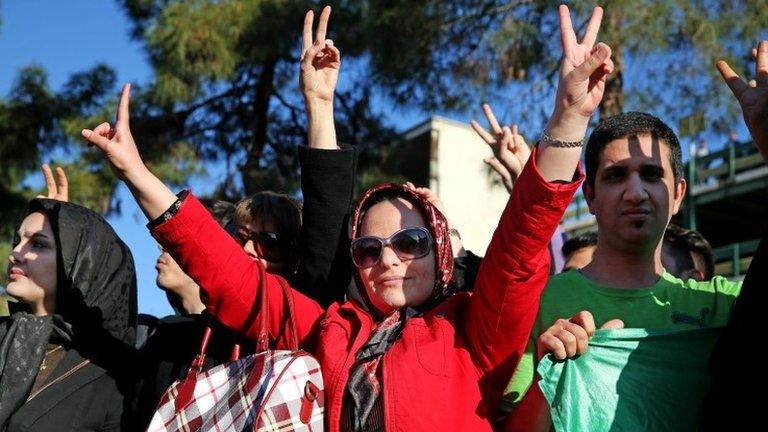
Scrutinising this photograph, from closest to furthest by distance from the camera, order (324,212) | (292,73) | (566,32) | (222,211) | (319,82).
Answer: (566,32), (324,212), (319,82), (222,211), (292,73)

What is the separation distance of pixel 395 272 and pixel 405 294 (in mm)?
60

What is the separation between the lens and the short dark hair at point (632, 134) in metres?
2.72

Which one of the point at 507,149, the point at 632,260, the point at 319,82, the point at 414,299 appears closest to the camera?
the point at 414,299

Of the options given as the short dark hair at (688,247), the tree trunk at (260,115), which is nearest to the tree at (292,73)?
the tree trunk at (260,115)

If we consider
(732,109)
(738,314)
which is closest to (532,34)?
(732,109)

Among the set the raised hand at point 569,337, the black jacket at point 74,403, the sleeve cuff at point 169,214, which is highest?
the sleeve cuff at point 169,214

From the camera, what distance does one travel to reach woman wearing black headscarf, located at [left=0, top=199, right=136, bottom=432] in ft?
10.3

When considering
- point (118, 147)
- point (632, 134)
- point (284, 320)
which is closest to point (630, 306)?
point (632, 134)

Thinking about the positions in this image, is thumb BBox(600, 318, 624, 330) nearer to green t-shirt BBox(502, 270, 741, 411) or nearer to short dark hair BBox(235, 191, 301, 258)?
green t-shirt BBox(502, 270, 741, 411)

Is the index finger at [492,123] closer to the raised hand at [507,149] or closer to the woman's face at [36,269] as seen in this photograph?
the raised hand at [507,149]

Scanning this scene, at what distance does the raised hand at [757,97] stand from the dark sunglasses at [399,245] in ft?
2.67

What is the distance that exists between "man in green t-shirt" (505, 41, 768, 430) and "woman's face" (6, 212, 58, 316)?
62.8 inches

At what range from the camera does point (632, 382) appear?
7.89ft

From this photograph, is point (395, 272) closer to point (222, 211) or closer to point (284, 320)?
point (284, 320)
